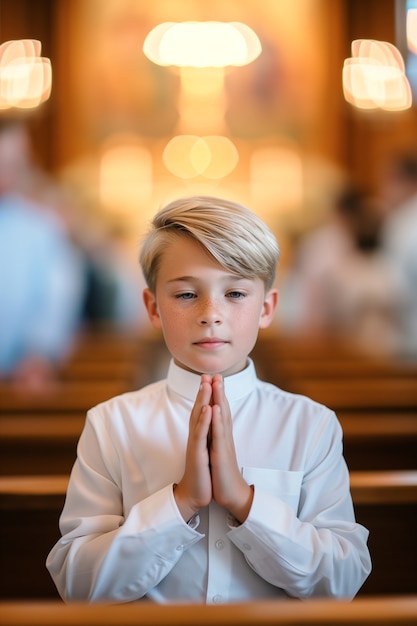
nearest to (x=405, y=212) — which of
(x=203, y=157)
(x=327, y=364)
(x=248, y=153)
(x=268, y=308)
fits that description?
(x=327, y=364)

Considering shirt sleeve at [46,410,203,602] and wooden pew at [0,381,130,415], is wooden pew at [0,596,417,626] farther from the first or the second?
wooden pew at [0,381,130,415]

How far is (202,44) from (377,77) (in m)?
4.53

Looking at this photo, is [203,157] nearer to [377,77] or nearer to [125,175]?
[125,175]

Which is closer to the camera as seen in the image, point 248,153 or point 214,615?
point 214,615

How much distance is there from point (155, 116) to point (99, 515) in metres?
10.9

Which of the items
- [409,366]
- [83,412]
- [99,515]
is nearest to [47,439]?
[83,412]

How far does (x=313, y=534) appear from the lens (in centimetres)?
123

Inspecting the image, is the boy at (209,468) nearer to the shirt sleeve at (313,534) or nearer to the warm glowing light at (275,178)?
the shirt sleeve at (313,534)

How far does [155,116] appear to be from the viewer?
38.3 ft

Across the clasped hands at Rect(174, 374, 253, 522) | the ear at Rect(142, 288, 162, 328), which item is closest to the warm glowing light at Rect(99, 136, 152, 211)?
the ear at Rect(142, 288, 162, 328)

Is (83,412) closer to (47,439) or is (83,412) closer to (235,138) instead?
(47,439)

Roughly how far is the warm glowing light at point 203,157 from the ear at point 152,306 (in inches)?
400

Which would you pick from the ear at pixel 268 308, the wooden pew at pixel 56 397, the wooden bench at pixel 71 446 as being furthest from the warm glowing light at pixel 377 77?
the ear at pixel 268 308

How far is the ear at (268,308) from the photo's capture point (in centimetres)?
138
